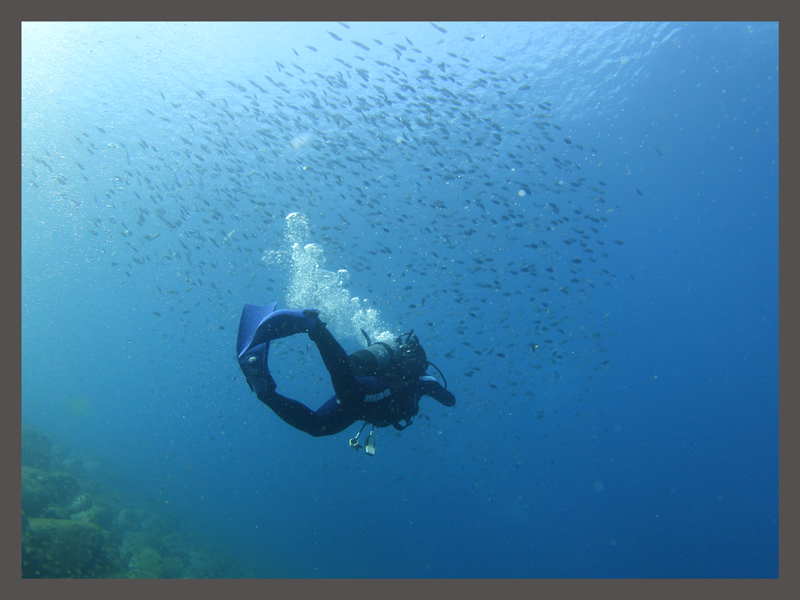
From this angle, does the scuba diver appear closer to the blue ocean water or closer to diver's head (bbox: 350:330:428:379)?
diver's head (bbox: 350:330:428:379)

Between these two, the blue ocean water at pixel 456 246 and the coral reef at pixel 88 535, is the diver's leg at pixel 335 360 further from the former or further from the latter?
the coral reef at pixel 88 535

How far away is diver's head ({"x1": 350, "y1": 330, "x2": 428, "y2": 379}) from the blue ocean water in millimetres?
5822

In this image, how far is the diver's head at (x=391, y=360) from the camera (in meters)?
4.07

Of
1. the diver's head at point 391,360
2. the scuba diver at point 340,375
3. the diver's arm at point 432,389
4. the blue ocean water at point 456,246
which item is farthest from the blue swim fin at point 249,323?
the blue ocean water at point 456,246

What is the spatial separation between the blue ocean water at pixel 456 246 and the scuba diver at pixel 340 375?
19.6 feet

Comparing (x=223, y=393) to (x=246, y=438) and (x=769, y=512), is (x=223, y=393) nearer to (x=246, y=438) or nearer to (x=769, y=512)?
(x=246, y=438)

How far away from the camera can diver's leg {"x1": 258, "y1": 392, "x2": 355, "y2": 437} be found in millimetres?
3656

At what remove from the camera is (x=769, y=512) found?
49.7m

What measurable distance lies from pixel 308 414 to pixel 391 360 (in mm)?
1145

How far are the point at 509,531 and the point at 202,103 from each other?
244 ft

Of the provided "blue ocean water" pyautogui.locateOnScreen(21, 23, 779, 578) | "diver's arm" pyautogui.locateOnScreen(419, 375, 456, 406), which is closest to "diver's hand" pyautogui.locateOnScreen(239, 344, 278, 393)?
"diver's arm" pyautogui.locateOnScreen(419, 375, 456, 406)

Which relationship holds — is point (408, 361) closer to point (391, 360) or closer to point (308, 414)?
point (391, 360)

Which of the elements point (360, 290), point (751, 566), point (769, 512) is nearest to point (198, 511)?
point (360, 290)

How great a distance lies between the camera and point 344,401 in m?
3.89
